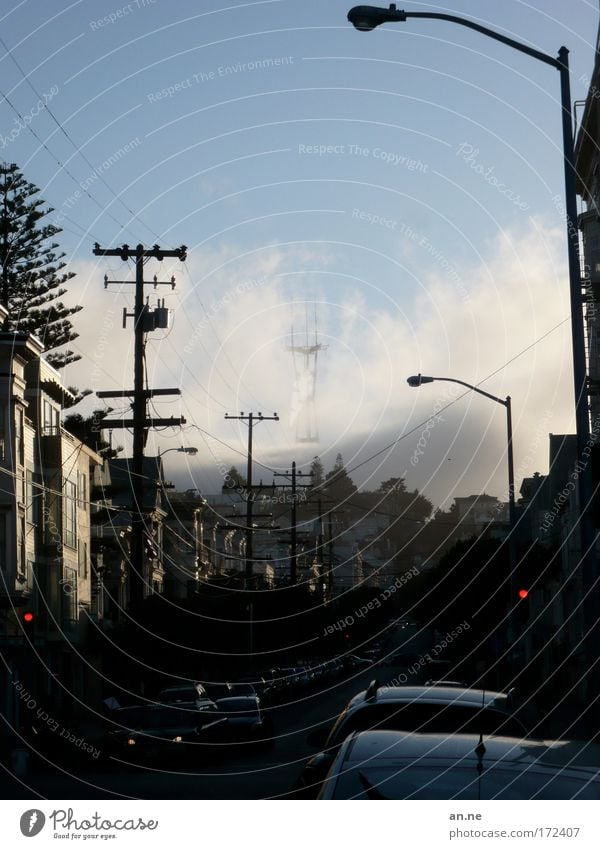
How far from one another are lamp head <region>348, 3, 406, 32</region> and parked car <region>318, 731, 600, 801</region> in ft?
24.9

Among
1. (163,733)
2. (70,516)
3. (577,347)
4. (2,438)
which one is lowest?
(163,733)

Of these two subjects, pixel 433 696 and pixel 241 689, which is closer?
pixel 433 696

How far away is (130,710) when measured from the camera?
29.3m

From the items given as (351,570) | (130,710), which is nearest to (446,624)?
(130,710)

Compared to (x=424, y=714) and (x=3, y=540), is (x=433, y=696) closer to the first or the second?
(x=424, y=714)

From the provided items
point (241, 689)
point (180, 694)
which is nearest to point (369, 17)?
point (180, 694)

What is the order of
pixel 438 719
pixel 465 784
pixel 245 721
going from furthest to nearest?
1. pixel 245 721
2. pixel 438 719
3. pixel 465 784

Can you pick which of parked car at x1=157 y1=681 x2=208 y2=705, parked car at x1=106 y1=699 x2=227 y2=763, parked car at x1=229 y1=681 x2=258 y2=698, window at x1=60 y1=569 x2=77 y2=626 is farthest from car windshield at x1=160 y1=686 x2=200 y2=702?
window at x1=60 y1=569 x2=77 y2=626

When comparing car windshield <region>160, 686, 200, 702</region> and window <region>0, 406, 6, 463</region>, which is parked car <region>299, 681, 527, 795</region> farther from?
window <region>0, 406, 6, 463</region>

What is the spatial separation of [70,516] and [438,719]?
39417 millimetres

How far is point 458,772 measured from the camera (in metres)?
5.84

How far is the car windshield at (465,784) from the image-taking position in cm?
567

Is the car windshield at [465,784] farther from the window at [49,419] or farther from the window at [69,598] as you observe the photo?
the window at [69,598]

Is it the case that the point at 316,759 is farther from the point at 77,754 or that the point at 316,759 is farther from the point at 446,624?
the point at 446,624
